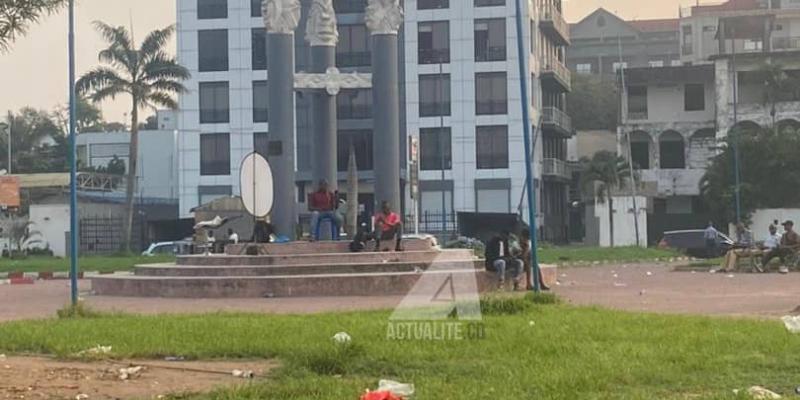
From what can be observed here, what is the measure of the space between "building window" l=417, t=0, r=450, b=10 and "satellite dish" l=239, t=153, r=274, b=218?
3365cm

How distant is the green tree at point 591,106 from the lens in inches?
3191

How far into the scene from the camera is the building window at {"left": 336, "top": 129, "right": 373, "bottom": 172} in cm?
5692

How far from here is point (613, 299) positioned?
62.7ft

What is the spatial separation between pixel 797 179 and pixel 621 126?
11683mm

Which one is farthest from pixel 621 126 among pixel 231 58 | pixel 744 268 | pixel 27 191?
pixel 744 268

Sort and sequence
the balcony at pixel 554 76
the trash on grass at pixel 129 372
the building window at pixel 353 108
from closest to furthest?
the trash on grass at pixel 129 372
the building window at pixel 353 108
the balcony at pixel 554 76

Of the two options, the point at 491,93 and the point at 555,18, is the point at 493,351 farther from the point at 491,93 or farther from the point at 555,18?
the point at 555,18

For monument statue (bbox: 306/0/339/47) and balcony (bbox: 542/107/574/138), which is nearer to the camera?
monument statue (bbox: 306/0/339/47)

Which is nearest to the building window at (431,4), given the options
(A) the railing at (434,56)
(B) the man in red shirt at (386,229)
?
(A) the railing at (434,56)

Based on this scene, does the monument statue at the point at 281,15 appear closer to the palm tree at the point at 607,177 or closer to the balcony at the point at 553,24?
the palm tree at the point at 607,177

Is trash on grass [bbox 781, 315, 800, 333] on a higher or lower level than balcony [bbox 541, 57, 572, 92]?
lower

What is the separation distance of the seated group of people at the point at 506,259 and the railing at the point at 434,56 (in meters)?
36.3

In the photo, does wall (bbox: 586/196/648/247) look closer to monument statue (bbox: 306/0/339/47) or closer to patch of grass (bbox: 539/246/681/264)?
patch of grass (bbox: 539/246/681/264)

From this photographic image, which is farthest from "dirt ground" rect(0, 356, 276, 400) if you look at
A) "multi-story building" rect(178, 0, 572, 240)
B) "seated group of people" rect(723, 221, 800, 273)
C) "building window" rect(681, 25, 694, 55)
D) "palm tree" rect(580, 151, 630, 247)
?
"building window" rect(681, 25, 694, 55)
